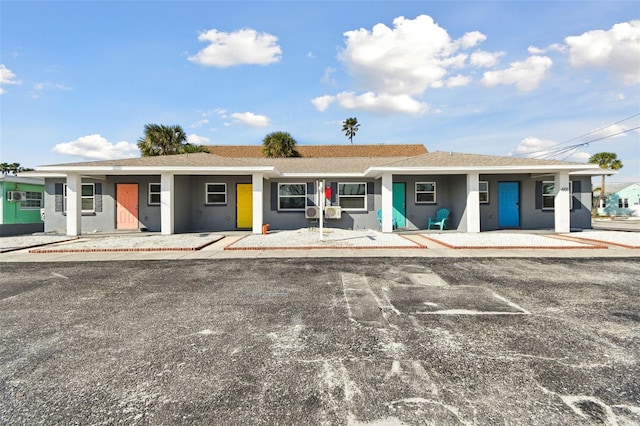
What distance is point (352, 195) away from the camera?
54.1ft

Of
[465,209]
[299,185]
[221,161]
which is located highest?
[221,161]

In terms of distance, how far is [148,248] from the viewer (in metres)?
10.5

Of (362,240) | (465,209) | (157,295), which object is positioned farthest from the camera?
(465,209)

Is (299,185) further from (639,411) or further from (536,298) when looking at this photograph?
(639,411)

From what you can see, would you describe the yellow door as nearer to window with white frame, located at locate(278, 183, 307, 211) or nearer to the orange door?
window with white frame, located at locate(278, 183, 307, 211)

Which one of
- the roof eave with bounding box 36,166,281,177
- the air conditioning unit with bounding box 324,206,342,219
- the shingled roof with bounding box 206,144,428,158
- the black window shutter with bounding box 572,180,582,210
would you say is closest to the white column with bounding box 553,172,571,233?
the black window shutter with bounding box 572,180,582,210

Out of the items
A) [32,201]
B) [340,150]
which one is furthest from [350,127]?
[32,201]

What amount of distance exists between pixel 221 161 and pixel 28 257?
27.0 feet

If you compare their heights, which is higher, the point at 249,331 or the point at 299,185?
the point at 299,185

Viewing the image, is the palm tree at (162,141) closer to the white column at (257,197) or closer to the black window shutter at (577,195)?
the white column at (257,197)

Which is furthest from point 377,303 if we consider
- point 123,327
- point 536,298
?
point 123,327

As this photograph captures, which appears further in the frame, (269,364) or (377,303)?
(377,303)

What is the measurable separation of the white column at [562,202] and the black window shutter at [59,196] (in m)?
24.5

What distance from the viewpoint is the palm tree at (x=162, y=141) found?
87.8ft
